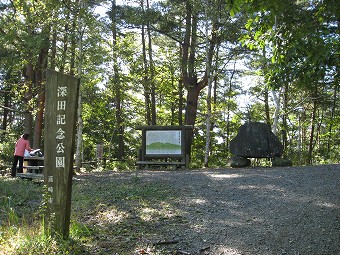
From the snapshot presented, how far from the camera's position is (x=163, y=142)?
15.3m

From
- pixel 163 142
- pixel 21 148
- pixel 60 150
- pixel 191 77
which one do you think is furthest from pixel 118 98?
pixel 60 150

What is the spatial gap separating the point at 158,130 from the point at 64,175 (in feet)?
35.7

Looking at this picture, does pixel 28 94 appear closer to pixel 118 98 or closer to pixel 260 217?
pixel 118 98

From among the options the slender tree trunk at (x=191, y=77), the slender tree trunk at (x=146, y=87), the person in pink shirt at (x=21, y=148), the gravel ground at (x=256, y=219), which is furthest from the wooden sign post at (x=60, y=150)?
the slender tree trunk at (x=146, y=87)

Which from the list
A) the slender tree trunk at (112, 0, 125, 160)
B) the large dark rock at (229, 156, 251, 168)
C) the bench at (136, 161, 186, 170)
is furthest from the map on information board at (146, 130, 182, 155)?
the slender tree trunk at (112, 0, 125, 160)

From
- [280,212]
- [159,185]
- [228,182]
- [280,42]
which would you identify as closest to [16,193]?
[159,185]

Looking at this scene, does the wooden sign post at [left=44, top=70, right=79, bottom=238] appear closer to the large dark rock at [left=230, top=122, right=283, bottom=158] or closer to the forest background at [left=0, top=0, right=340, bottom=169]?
the forest background at [left=0, top=0, right=340, bottom=169]

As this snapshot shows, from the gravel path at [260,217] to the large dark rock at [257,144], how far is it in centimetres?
534

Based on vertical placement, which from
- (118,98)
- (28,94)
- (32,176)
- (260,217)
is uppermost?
(118,98)

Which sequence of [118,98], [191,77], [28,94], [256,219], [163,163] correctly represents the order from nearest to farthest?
[256,219], [163,163], [28,94], [191,77], [118,98]

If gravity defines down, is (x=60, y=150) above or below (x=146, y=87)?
below

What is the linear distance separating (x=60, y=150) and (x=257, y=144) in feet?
35.5

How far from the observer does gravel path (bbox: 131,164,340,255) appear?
445 cm

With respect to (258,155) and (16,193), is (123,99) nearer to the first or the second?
(258,155)
